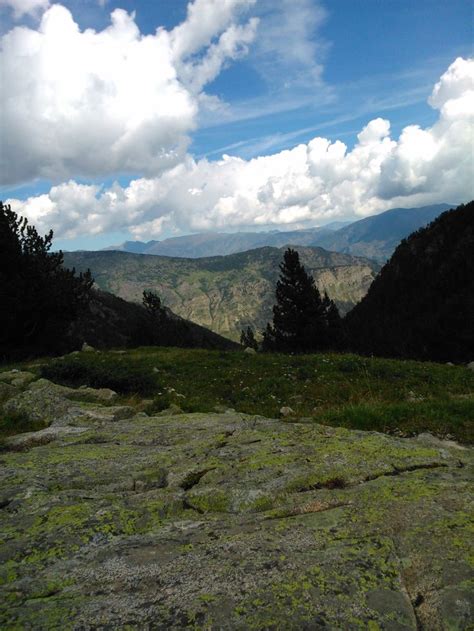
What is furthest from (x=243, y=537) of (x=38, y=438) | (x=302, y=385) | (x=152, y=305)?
(x=152, y=305)

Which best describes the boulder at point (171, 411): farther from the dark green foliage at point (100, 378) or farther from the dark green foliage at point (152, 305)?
the dark green foliage at point (152, 305)

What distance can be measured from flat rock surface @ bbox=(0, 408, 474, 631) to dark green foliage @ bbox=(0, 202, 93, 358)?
2283 centimetres

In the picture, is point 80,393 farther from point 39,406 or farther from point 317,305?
point 317,305

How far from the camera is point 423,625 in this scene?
104 inches

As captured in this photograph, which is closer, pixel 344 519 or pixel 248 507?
pixel 344 519

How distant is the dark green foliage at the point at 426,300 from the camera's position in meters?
84.2

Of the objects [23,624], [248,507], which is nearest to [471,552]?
[248,507]

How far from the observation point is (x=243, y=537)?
380 cm

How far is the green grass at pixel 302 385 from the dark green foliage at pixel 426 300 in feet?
208

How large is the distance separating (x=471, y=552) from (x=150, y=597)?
8.52 ft

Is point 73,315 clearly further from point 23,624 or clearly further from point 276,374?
point 23,624

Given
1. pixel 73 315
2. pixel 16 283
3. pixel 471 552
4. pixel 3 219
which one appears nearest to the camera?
pixel 471 552

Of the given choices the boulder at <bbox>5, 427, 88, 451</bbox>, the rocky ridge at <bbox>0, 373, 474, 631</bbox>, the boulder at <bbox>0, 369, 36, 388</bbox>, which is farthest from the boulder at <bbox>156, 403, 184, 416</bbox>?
the boulder at <bbox>0, 369, 36, 388</bbox>

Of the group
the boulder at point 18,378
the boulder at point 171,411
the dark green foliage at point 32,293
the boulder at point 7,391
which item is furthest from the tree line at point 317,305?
the boulder at point 171,411
